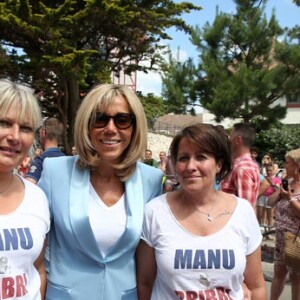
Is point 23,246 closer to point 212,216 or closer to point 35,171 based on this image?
point 212,216

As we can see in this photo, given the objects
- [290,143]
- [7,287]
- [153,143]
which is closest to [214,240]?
[7,287]

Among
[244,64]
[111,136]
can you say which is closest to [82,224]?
[111,136]

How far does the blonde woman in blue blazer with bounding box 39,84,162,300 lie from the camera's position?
2010 millimetres

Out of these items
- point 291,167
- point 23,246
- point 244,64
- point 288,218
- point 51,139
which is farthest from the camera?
point 244,64

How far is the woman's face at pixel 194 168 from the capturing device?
206 centimetres

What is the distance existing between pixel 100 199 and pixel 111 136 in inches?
12.0

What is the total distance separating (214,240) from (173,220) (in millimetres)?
206

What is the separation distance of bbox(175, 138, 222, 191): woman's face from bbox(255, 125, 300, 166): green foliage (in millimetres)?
23127

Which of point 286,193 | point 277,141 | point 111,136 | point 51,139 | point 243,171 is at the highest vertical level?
point 111,136

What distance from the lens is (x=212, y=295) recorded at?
1.94 m

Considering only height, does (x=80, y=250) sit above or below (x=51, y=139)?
below

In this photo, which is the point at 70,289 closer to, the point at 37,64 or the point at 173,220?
the point at 173,220

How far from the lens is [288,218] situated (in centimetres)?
425

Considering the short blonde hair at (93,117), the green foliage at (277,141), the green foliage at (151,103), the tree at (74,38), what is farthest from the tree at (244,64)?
the short blonde hair at (93,117)
